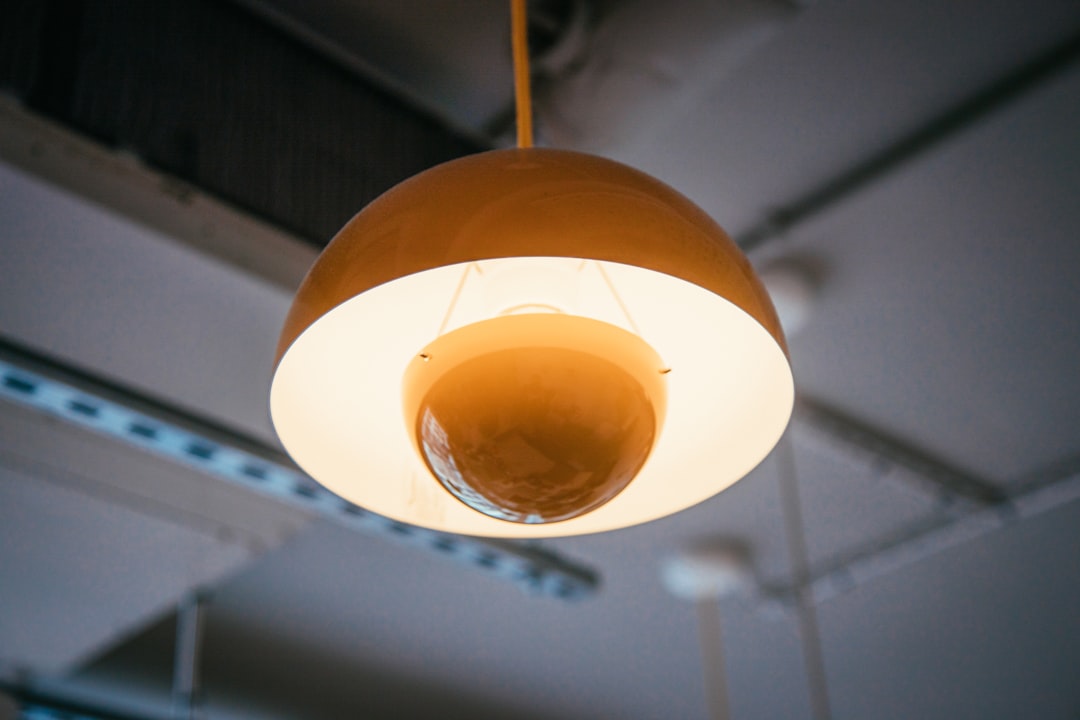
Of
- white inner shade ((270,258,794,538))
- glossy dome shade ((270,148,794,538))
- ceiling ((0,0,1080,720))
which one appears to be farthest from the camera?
ceiling ((0,0,1080,720))

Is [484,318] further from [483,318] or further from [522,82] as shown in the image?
[522,82]

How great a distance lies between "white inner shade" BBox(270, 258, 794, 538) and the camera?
1009 mm

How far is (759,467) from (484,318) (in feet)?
7.76

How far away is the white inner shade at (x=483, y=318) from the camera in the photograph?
3.31 ft

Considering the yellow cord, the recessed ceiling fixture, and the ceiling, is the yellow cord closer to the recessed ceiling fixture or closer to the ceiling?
the recessed ceiling fixture

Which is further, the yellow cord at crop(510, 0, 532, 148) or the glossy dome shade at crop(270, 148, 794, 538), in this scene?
the yellow cord at crop(510, 0, 532, 148)

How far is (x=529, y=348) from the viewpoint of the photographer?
35.1 inches

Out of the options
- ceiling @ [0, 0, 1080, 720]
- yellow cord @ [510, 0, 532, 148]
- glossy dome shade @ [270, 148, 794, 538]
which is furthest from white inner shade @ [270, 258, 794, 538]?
ceiling @ [0, 0, 1080, 720]

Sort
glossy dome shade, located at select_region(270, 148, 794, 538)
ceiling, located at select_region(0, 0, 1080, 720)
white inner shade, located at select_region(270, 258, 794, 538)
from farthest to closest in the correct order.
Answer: ceiling, located at select_region(0, 0, 1080, 720), white inner shade, located at select_region(270, 258, 794, 538), glossy dome shade, located at select_region(270, 148, 794, 538)

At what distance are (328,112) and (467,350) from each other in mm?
1132

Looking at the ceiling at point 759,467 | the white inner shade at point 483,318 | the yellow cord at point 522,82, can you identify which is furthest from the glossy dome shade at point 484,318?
the ceiling at point 759,467

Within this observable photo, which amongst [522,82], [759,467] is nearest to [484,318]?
[522,82]

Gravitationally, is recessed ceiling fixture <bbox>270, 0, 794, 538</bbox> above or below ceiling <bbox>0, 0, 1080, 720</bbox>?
below

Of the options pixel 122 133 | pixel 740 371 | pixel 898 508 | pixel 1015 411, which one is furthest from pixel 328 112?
pixel 898 508
